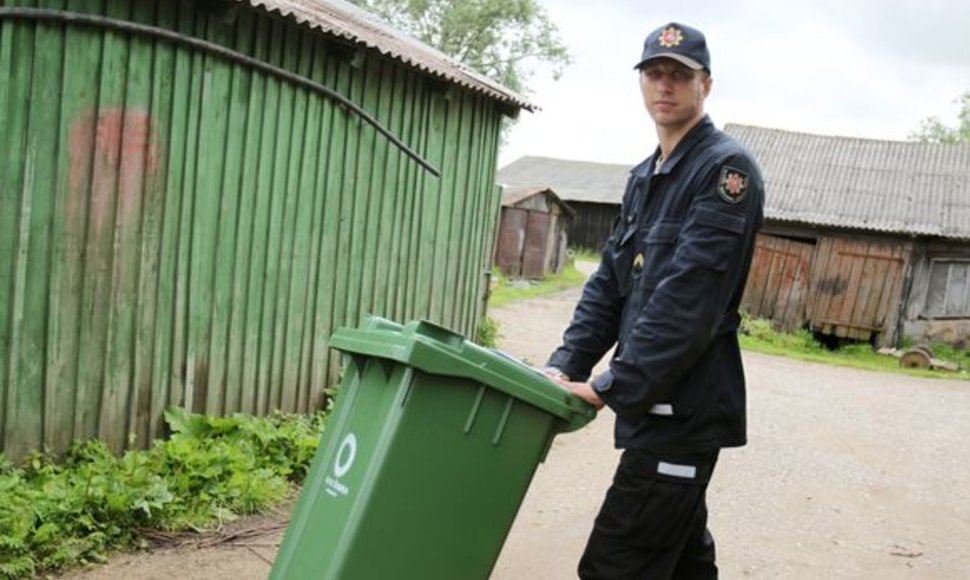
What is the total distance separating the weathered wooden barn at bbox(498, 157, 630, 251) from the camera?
3703 cm

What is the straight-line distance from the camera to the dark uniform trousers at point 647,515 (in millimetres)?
2623

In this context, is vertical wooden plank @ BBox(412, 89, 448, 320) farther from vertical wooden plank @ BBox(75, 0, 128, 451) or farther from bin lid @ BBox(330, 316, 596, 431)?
bin lid @ BBox(330, 316, 596, 431)

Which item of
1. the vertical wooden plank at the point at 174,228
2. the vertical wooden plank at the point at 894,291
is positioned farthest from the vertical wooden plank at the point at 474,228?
the vertical wooden plank at the point at 894,291

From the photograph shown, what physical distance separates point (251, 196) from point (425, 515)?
3787 millimetres

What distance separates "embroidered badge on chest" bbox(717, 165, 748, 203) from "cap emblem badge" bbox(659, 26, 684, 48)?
438mm

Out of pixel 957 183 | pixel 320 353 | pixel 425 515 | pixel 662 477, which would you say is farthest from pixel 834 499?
pixel 957 183

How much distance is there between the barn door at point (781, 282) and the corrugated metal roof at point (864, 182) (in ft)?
2.21

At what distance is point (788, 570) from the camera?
4805mm

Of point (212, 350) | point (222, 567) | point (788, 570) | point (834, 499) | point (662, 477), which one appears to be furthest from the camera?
point (834, 499)

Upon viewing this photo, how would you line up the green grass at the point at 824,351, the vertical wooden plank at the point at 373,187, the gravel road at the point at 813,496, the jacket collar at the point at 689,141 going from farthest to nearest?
the green grass at the point at 824,351 → the vertical wooden plank at the point at 373,187 → the gravel road at the point at 813,496 → the jacket collar at the point at 689,141

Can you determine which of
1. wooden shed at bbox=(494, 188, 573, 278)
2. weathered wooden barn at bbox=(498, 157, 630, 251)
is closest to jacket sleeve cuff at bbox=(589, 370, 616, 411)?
wooden shed at bbox=(494, 188, 573, 278)

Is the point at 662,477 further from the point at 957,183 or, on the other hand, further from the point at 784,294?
the point at 957,183

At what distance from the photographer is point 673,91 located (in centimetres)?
277

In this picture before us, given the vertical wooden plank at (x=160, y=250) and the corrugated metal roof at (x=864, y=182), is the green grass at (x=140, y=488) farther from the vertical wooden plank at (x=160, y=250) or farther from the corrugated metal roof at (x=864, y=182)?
the corrugated metal roof at (x=864, y=182)
